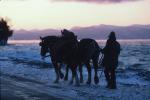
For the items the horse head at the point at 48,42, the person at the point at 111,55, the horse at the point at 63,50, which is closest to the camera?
the person at the point at 111,55

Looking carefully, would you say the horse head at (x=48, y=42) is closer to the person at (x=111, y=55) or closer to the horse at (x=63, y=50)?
the horse at (x=63, y=50)

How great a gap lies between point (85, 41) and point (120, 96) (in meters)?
3.89

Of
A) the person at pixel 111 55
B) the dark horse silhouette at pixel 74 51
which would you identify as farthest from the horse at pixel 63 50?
the person at pixel 111 55

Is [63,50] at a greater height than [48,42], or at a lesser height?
lesser

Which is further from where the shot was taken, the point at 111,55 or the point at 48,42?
the point at 48,42

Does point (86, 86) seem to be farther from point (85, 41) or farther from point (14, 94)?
point (14, 94)

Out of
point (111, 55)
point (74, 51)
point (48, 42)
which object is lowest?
point (111, 55)

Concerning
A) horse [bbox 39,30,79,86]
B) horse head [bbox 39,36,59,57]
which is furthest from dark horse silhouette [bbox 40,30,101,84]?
horse head [bbox 39,36,59,57]

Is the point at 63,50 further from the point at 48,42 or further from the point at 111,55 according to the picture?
the point at 111,55

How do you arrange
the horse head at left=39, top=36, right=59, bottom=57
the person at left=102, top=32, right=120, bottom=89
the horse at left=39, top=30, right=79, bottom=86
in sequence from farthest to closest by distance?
1. the horse head at left=39, top=36, right=59, bottom=57
2. the horse at left=39, top=30, right=79, bottom=86
3. the person at left=102, top=32, right=120, bottom=89

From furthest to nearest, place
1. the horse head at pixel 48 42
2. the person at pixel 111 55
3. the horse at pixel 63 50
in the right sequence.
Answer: the horse head at pixel 48 42 < the horse at pixel 63 50 < the person at pixel 111 55

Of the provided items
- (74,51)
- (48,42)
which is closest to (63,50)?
(74,51)

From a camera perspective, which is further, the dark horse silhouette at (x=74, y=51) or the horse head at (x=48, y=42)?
the horse head at (x=48, y=42)

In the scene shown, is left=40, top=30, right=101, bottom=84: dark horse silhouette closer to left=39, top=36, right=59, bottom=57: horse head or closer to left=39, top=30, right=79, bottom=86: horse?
left=39, top=30, right=79, bottom=86: horse
